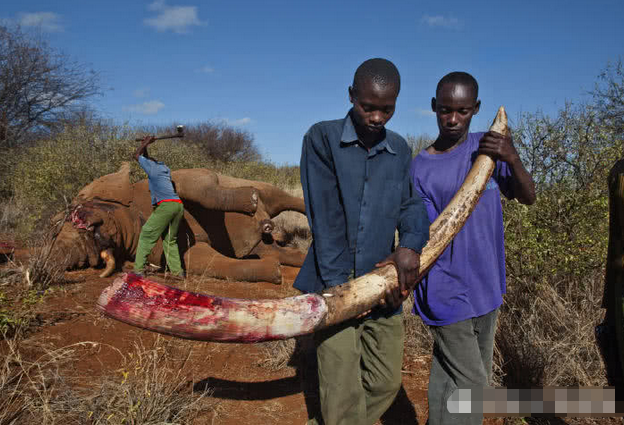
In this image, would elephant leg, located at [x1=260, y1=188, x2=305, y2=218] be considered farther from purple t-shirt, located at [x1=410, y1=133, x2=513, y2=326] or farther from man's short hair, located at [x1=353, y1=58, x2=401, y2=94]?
man's short hair, located at [x1=353, y1=58, x2=401, y2=94]

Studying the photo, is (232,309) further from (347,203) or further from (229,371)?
(229,371)

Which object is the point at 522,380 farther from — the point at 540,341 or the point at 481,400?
the point at 481,400

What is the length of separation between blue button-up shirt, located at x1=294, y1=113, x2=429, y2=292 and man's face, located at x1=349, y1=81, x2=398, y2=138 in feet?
0.32

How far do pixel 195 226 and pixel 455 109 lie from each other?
20.3ft

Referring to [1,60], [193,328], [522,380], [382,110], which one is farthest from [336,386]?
[1,60]

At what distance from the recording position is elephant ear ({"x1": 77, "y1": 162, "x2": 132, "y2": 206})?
296 inches

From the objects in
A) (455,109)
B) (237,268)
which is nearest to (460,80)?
(455,109)

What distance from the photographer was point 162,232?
691 cm

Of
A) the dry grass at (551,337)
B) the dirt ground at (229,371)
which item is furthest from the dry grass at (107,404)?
the dry grass at (551,337)

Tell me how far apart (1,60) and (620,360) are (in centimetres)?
1964

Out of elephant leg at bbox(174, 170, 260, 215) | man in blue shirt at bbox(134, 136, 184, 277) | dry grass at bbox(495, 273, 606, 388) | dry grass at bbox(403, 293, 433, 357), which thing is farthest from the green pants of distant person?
dry grass at bbox(495, 273, 606, 388)

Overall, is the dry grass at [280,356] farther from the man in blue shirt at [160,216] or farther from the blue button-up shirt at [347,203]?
the man in blue shirt at [160,216]

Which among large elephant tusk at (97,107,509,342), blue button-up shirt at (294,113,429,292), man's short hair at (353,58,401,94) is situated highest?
man's short hair at (353,58,401,94)

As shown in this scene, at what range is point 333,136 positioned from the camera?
223cm
